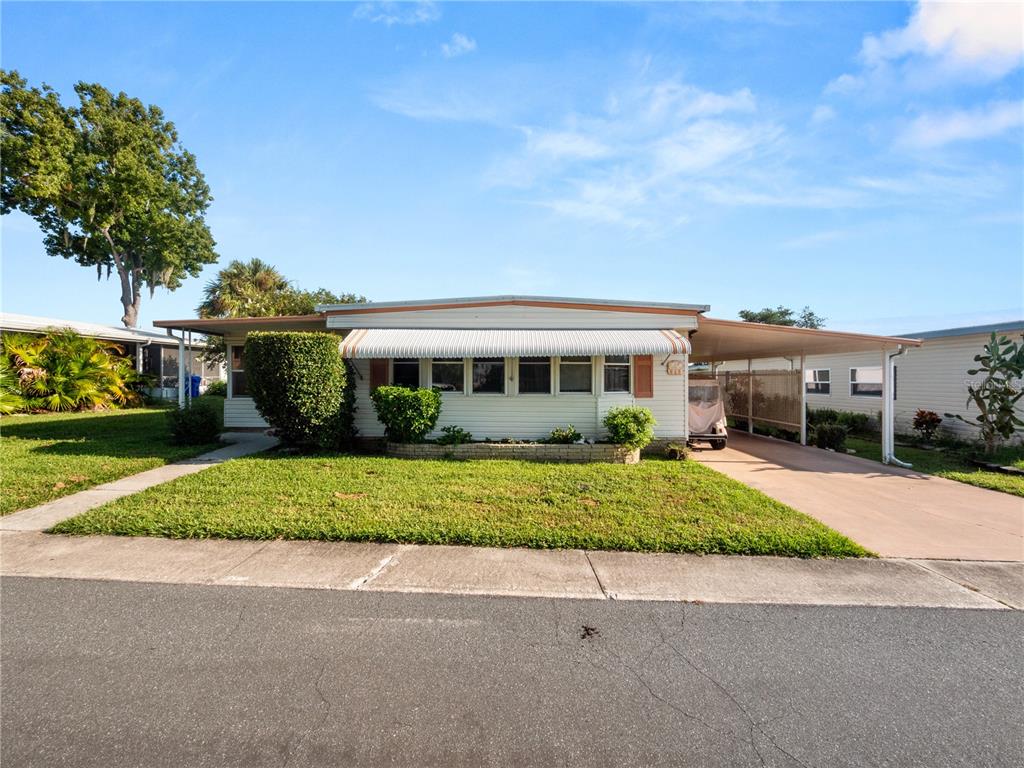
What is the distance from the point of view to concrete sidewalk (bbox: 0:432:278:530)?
5.53 metres

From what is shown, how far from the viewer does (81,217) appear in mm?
25594

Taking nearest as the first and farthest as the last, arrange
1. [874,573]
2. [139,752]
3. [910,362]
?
[139,752] → [874,573] → [910,362]

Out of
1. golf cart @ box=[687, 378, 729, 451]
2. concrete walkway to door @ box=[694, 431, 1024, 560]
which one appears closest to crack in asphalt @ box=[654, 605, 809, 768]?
concrete walkway to door @ box=[694, 431, 1024, 560]

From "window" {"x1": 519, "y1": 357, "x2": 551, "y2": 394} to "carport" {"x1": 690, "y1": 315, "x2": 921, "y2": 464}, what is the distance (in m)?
3.38

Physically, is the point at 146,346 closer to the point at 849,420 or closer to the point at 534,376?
the point at 534,376

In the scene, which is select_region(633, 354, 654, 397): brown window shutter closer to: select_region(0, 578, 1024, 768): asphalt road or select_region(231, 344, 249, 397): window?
select_region(0, 578, 1024, 768): asphalt road

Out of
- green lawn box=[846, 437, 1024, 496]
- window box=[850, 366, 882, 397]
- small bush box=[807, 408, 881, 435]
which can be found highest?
window box=[850, 366, 882, 397]

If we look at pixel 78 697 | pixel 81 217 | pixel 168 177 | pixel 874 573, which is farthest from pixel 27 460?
pixel 168 177

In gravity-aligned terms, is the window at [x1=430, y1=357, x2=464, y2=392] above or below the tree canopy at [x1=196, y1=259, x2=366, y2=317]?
below

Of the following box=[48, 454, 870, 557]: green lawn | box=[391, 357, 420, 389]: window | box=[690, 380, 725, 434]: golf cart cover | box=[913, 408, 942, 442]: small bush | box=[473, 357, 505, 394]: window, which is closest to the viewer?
box=[48, 454, 870, 557]: green lawn

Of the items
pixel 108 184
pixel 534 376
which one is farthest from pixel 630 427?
pixel 108 184

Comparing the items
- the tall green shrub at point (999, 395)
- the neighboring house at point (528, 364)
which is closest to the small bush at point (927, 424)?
the tall green shrub at point (999, 395)

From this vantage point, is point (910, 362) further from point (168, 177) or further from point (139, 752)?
point (168, 177)

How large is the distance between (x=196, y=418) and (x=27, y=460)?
2.75 meters
